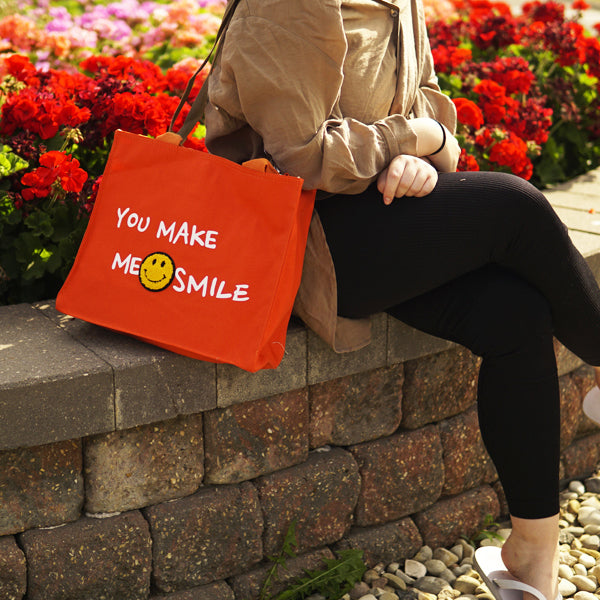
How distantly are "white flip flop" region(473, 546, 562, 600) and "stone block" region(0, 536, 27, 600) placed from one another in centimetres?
103

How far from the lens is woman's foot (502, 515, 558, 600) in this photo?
2.01m

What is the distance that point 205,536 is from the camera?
2.12 metres

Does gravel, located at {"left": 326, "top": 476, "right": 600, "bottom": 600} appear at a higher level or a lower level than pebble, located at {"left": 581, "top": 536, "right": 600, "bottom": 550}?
higher

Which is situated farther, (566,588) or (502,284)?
(566,588)

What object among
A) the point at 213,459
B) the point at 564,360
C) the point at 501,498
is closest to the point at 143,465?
the point at 213,459

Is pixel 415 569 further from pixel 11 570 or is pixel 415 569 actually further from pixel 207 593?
pixel 11 570

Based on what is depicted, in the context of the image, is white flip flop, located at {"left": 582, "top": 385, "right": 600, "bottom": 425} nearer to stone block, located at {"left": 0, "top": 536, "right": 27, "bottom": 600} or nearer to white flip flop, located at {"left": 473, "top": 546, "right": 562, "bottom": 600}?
white flip flop, located at {"left": 473, "top": 546, "right": 562, "bottom": 600}

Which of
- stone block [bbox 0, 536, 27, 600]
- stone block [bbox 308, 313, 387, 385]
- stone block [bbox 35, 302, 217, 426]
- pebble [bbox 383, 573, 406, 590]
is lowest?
pebble [bbox 383, 573, 406, 590]

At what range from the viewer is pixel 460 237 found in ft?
6.44

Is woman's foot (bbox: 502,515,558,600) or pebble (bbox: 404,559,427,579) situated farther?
pebble (bbox: 404,559,427,579)

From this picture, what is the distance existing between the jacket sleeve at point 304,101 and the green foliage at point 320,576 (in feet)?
3.00

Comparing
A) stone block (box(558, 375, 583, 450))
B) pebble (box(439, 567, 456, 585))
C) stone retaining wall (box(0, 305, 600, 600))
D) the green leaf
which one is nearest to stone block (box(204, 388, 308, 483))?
stone retaining wall (box(0, 305, 600, 600))

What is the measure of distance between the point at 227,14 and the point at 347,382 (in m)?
0.95

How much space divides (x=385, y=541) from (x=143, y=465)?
0.79 metres
